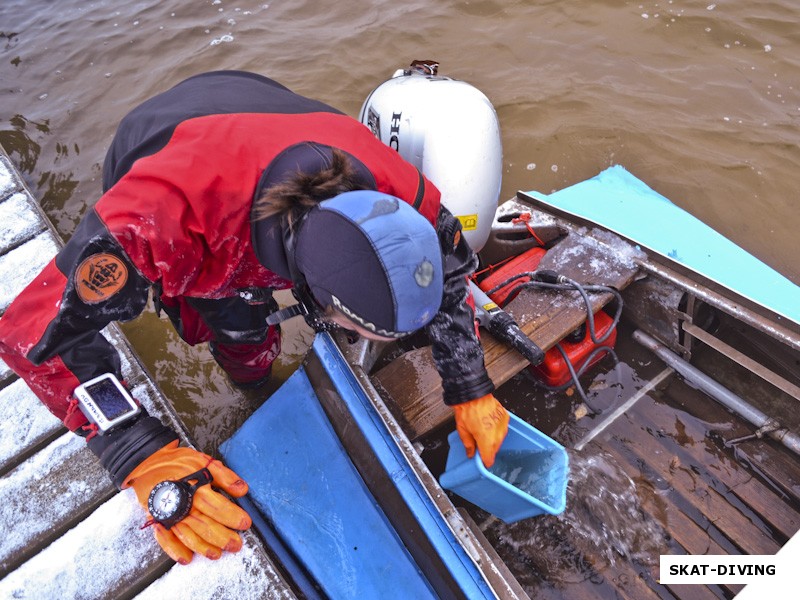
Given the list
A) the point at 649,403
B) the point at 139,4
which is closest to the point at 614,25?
the point at 649,403

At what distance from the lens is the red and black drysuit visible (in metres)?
1.54

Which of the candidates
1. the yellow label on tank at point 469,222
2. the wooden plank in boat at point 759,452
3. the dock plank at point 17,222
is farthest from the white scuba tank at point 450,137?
the dock plank at point 17,222

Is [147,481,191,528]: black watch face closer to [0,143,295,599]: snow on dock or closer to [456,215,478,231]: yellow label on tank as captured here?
[0,143,295,599]: snow on dock

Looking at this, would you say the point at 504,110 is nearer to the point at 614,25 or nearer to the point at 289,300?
the point at 614,25

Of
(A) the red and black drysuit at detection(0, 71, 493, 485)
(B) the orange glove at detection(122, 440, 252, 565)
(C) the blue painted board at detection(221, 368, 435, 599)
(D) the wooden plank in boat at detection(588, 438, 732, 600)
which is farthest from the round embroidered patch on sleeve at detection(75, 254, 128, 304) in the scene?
(D) the wooden plank in boat at detection(588, 438, 732, 600)

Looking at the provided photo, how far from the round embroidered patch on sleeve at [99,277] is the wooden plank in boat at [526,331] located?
128 centimetres

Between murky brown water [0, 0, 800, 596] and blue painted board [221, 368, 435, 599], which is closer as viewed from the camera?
blue painted board [221, 368, 435, 599]

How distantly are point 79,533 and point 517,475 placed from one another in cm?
198

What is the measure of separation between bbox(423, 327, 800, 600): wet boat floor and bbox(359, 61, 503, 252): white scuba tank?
3.93 feet

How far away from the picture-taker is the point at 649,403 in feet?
9.20

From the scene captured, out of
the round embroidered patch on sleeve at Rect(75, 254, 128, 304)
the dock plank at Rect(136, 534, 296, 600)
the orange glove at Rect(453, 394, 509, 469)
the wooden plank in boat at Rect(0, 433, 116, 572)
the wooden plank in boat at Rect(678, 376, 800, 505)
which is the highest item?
the round embroidered patch on sleeve at Rect(75, 254, 128, 304)

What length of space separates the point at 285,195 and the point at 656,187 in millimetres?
3662

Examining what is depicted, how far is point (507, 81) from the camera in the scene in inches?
194

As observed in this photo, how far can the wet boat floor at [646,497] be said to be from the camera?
2375mm
